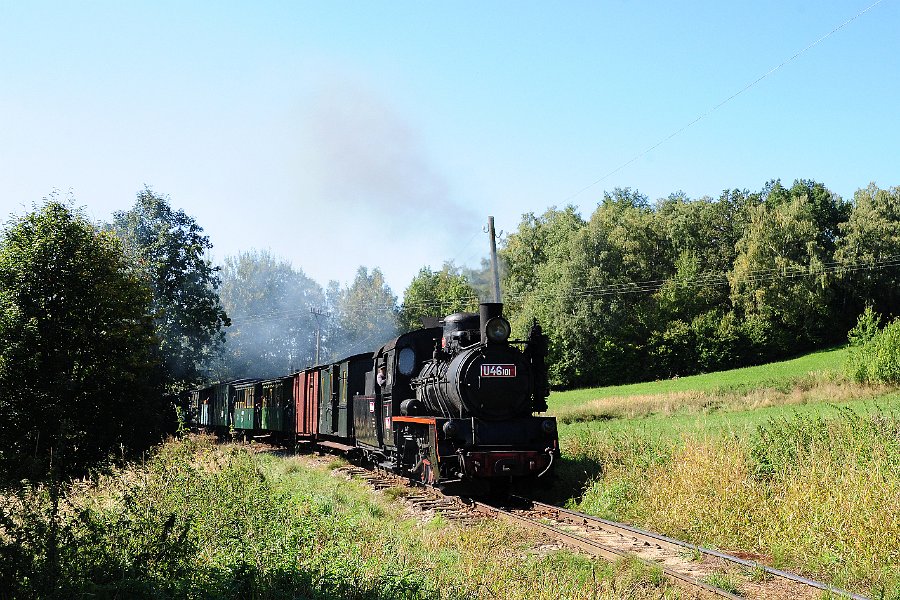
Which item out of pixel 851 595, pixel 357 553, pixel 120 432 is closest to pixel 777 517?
pixel 851 595

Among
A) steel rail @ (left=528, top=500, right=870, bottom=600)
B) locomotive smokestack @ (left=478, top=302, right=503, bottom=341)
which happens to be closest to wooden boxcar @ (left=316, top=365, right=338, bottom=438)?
locomotive smokestack @ (left=478, top=302, right=503, bottom=341)

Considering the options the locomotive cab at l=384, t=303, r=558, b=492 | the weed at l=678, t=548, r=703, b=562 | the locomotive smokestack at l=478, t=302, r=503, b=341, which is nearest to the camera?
the weed at l=678, t=548, r=703, b=562

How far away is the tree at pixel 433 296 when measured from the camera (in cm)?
6519

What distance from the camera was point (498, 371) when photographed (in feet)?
39.1

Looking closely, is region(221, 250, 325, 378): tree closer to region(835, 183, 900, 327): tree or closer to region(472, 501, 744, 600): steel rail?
region(835, 183, 900, 327): tree

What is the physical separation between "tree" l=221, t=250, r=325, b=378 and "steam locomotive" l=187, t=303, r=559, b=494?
55113 mm

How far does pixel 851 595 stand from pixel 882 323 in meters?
49.6

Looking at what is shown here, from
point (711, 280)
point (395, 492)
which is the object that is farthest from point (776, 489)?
point (711, 280)

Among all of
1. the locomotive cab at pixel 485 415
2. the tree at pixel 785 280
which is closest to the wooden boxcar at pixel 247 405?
the locomotive cab at pixel 485 415

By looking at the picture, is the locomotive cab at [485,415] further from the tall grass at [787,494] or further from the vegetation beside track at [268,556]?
the vegetation beside track at [268,556]

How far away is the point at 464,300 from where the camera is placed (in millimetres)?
63750

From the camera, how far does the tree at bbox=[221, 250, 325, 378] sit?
7269cm

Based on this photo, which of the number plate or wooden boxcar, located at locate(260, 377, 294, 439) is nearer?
the number plate

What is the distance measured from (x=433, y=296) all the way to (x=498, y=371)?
61.4m
